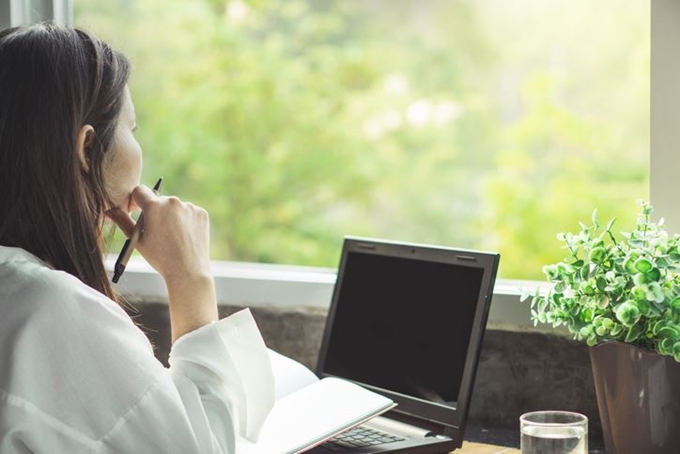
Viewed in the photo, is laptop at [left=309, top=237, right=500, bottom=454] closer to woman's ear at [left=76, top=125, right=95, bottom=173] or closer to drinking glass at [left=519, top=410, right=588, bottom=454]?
drinking glass at [left=519, top=410, right=588, bottom=454]

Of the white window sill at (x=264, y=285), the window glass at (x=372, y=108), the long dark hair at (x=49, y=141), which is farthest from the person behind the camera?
the window glass at (x=372, y=108)

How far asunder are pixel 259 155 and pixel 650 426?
6.27 m

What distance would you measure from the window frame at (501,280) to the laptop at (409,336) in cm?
16

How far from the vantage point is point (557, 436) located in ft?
3.79

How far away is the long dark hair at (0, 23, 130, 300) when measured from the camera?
3.59 ft

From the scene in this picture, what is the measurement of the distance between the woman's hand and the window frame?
0.49 meters

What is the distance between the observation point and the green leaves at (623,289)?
1160 millimetres

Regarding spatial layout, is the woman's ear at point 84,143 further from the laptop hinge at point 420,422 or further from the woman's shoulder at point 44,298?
the laptop hinge at point 420,422

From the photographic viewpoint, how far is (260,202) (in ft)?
23.6

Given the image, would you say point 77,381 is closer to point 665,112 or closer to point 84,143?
point 84,143

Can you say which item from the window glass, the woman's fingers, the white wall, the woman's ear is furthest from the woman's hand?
the window glass

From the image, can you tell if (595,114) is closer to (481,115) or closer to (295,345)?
→ (481,115)

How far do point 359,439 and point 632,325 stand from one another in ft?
1.36

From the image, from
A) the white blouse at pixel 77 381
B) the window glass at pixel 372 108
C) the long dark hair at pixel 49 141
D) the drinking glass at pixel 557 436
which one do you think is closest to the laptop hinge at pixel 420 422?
the drinking glass at pixel 557 436
